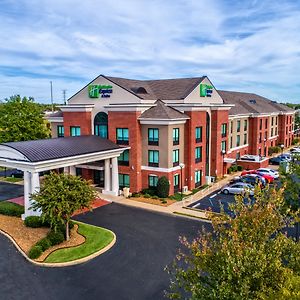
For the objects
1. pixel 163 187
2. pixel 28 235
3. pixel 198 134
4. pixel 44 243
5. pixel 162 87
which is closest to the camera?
pixel 44 243

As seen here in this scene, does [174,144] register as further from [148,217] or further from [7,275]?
[7,275]

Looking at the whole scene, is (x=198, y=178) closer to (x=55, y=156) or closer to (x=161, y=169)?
(x=161, y=169)

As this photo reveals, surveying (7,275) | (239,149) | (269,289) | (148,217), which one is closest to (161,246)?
(148,217)

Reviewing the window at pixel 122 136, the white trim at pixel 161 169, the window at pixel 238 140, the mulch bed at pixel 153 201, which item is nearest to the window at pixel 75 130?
the window at pixel 122 136

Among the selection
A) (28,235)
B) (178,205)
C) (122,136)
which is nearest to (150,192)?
(178,205)

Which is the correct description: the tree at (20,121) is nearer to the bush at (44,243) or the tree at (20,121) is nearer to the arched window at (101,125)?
the arched window at (101,125)
